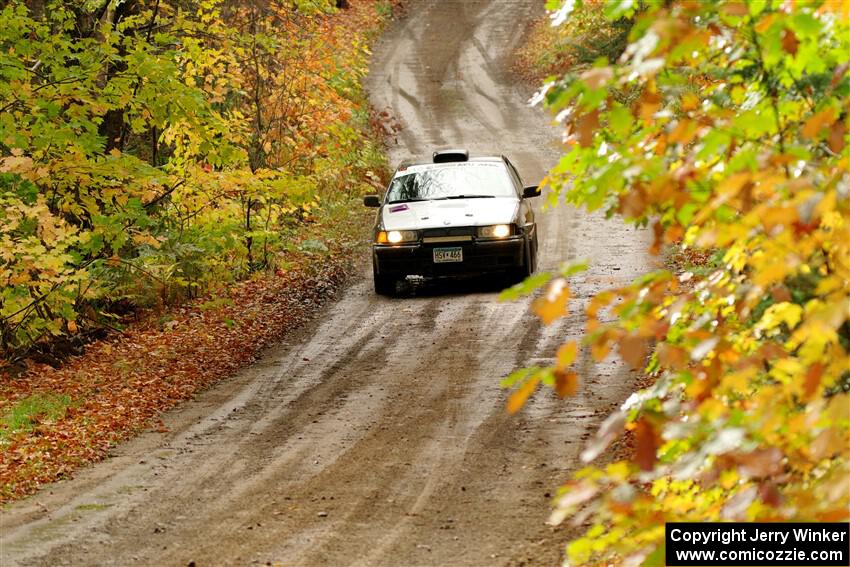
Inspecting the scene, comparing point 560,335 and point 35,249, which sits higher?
point 35,249

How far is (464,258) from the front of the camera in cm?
1477

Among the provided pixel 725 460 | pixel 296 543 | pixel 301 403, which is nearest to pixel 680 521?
pixel 725 460

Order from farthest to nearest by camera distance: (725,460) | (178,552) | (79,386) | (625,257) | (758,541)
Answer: (625,257) → (79,386) → (178,552) → (758,541) → (725,460)

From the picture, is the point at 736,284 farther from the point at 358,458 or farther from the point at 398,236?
the point at 398,236

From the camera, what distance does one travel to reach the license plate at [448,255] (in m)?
14.8

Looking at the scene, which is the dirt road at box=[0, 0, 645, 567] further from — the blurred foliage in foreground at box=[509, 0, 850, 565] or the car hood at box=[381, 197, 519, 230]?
the blurred foliage in foreground at box=[509, 0, 850, 565]

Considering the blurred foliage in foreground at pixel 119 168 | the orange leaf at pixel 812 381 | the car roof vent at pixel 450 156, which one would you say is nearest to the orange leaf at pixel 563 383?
the orange leaf at pixel 812 381

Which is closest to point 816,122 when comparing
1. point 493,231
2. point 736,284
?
point 736,284

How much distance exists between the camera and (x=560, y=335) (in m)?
12.8

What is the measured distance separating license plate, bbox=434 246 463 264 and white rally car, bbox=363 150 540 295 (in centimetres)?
1

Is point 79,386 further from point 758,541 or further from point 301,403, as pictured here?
point 758,541

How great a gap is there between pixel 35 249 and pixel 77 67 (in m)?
2.54

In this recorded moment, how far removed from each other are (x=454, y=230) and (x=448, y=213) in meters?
0.42

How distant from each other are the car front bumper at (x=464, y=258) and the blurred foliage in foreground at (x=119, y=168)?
5.32ft
